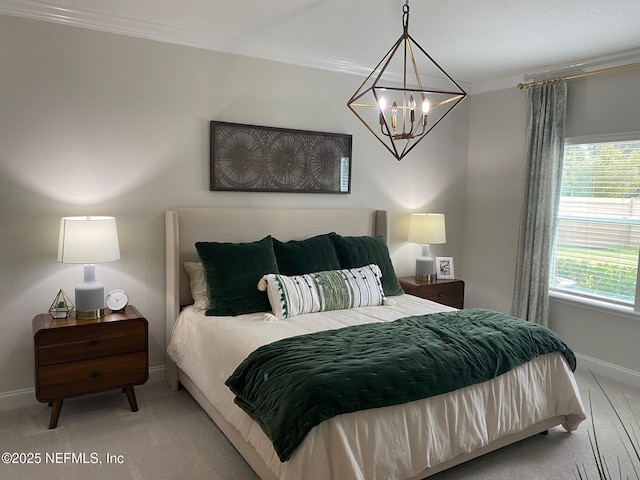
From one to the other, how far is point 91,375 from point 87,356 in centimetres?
13

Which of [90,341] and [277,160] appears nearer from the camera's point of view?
[90,341]

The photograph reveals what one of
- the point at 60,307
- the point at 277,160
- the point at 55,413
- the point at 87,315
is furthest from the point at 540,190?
the point at 55,413

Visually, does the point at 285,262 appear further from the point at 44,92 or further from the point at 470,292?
the point at 470,292

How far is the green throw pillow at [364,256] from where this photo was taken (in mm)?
4039

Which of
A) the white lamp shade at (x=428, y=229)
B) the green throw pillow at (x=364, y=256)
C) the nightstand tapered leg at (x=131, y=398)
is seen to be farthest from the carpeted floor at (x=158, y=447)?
the white lamp shade at (x=428, y=229)

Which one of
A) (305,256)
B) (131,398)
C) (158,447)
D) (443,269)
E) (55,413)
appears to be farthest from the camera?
(443,269)

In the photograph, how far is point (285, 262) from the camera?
3.78m

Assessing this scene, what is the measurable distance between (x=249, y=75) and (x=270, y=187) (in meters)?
0.91

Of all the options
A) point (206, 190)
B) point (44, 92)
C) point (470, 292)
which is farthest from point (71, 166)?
point (470, 292)

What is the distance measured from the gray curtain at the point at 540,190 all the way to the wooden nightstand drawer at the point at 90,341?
3374 mm

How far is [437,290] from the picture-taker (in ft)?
15.3

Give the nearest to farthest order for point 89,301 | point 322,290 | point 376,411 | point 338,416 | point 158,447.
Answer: point 338,416 → point 376,411 → point 158,447 → point 89,301 → point 322,290

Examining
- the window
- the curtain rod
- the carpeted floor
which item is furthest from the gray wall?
the window

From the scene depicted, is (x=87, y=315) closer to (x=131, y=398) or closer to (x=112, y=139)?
(x=131, y=398)
